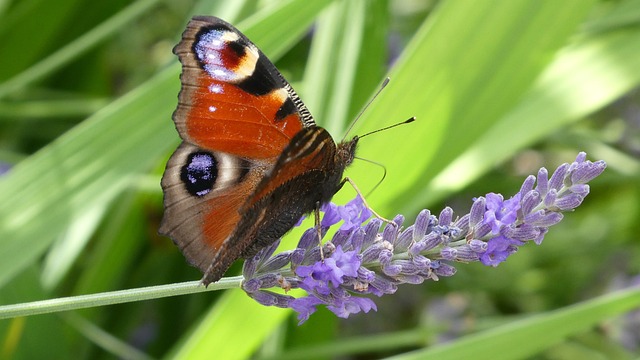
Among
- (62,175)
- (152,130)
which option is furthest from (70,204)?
(152,130)

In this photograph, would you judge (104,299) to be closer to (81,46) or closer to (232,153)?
(232,153)

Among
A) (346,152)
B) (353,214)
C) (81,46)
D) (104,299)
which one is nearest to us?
(104,299)

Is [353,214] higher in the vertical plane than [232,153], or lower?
lower

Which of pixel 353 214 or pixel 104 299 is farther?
pixel 353 214

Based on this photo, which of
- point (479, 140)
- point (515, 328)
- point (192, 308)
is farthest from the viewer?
point (192, 308)

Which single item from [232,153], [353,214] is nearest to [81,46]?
[232,153]

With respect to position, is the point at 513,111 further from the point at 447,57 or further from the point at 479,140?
the point at 447,57

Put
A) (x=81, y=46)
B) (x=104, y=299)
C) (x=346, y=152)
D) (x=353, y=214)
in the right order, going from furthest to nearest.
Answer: (x=81, y=46) < (x=346, y=152) < (x=353, y=214) < (x=104, y=299)
